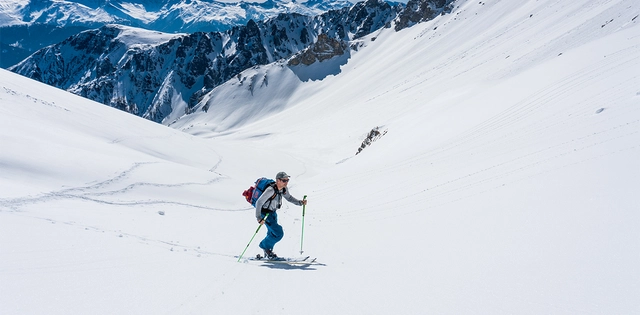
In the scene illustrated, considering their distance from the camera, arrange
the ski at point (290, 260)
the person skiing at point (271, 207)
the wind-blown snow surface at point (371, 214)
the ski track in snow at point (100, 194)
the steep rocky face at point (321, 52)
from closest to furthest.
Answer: the wind-blown snow surface at point (371, 214)
the ski at point (290, 260)
the person skiing at point (271, 207)
the ski track in snow at point (100, 194)
the steep rocky face at point (321, 52)

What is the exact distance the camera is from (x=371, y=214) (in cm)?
1270

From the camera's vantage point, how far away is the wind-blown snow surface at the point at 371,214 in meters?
5.01

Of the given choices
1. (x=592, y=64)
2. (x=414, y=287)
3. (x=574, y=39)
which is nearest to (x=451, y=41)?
(x=574, y=39)

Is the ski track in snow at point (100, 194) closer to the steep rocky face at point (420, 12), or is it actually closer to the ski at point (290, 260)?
the ski at point (290, 260)

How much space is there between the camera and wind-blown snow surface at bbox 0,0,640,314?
5.01 metres

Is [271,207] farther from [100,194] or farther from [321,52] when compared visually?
[321,52]

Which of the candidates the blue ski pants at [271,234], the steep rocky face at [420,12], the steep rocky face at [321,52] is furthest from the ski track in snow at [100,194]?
the steep rocky face at [321,52]

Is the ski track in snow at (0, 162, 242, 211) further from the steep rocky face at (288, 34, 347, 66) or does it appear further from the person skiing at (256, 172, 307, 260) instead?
the steep rocky face at (288, 34, 347, 66)

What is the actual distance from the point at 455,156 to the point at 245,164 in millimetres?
15322

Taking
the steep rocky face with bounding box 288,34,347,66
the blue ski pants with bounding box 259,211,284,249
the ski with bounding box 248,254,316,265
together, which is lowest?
the ski with bounding box 248,254,316,265

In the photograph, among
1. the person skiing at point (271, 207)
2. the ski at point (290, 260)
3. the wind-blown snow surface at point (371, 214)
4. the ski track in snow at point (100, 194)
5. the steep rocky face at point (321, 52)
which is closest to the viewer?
the wind-blown snow surface at point (371, 214)

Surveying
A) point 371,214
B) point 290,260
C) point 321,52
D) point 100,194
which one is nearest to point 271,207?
point 290,260

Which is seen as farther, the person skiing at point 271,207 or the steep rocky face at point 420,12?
the steep rocky face at point 420,12

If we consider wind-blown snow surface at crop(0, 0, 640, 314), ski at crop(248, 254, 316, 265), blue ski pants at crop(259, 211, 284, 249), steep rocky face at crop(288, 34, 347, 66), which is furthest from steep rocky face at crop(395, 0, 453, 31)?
ski at crop(248, 254, 316, 265)
